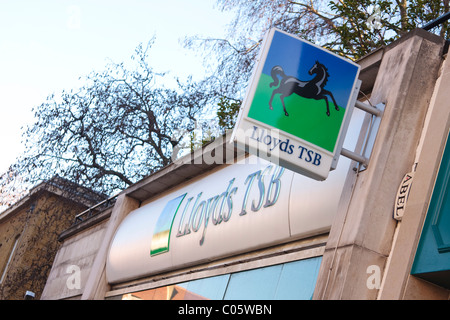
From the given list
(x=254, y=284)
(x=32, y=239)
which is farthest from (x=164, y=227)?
(x=32, y=239)

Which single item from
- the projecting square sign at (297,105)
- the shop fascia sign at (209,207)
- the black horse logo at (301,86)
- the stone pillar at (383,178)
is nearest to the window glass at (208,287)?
the shop fascia sign at (209,207)

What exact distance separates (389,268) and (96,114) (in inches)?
562

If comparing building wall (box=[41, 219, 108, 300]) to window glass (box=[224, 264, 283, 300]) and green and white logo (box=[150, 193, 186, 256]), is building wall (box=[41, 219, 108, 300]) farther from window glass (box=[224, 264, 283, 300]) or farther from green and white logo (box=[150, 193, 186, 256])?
window glass (box=[224, 264, 283, 300])

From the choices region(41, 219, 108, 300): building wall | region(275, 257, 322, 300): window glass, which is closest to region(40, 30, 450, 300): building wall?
region(275, 257, 322, 300): window glass

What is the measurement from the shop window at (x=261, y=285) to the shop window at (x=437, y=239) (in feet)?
4.96

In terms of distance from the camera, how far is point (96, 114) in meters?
19.4

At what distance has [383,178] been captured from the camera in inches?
264

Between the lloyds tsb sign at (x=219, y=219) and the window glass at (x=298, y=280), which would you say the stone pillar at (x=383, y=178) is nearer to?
the window glass at (x=298, y=280)

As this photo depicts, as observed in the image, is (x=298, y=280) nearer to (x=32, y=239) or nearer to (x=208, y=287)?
(x=208, y=287)

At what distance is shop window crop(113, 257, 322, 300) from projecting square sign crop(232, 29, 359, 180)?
53.2 inches

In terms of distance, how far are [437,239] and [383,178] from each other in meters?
1.02

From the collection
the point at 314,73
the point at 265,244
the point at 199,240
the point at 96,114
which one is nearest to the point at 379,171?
the point at 314,73
